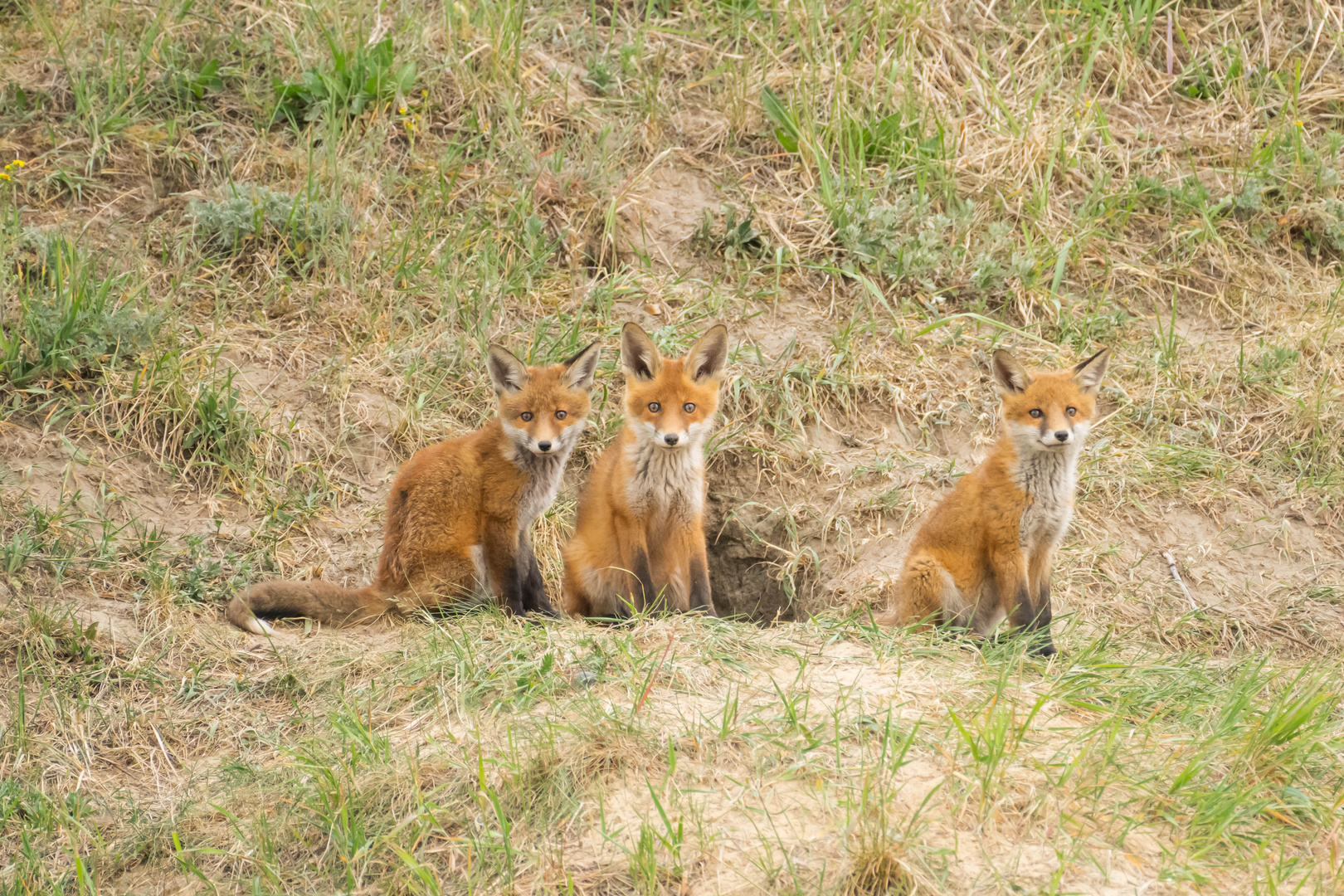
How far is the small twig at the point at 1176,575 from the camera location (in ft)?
18.8

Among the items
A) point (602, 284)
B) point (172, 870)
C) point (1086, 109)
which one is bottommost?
point (172, 870)

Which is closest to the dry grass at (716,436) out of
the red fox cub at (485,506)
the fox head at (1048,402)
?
the red fox cub at (485,506)

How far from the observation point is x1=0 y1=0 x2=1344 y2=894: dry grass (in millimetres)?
3332

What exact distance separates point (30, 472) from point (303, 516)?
131 centimetres

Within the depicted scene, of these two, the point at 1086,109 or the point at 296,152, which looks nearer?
the point at 296,152

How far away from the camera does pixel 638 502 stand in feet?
17.3

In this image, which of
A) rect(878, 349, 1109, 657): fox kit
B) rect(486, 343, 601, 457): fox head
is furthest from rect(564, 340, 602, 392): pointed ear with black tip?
rect(878, 349, 1109, 657): fox kit

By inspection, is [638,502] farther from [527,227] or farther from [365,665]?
[527,227]

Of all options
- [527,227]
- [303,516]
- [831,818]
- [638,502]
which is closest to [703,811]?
[831,818]

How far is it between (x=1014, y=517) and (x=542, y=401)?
2215mm

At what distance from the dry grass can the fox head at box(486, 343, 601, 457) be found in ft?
2.79

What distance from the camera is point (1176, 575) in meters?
5.89

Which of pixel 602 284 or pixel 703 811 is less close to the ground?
pixel 602 284

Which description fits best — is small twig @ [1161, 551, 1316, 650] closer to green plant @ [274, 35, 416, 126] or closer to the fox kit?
the fox kit
